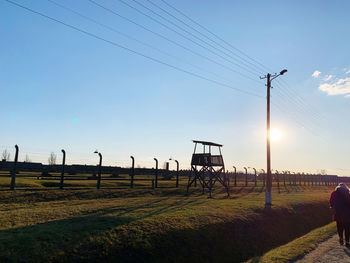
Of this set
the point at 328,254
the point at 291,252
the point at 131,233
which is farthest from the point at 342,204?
the point at 131,233

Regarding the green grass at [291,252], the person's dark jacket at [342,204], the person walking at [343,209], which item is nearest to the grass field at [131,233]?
the green grass at [291,252]

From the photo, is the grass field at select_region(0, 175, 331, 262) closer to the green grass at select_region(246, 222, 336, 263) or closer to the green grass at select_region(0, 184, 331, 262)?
the green grass at select_region(0, 184, 331, 262)

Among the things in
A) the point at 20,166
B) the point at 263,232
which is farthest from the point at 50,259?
the point at 20,166

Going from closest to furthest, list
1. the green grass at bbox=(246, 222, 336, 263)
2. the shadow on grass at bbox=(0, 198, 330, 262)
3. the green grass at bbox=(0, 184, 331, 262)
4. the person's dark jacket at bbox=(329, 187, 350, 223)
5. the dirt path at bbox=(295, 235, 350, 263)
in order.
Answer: the shadow on grass at bbox=(0, 198, 330, 262) < the green grass at bbox=(0, 184, 331, 262) < the dirt path at bbox=(295, 235, 350, 263) < the green grass at bbox=(246, 222, 336, 263) < the person's dark jacket at bbox=(329, 187, 350, 223)

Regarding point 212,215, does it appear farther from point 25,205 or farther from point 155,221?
point 25,205

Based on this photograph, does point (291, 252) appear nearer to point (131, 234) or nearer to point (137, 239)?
point (137, 239)

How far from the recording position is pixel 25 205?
1235 cm

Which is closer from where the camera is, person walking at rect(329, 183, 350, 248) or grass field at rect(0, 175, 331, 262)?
grass field at rect(0, 175, 331, 262)

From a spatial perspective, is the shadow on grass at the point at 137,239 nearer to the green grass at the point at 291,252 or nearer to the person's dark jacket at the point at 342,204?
the green grass at the point at 291,252

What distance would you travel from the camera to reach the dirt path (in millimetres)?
8172

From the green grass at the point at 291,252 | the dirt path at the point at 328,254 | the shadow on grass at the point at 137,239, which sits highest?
the shadow on grass at the point at 137,239

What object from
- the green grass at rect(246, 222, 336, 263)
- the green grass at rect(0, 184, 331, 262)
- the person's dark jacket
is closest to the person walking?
the person's dark jacket

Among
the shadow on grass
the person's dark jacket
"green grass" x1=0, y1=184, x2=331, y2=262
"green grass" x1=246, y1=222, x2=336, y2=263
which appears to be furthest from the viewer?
the person's dark jacket

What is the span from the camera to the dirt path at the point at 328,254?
8172 millimetres
